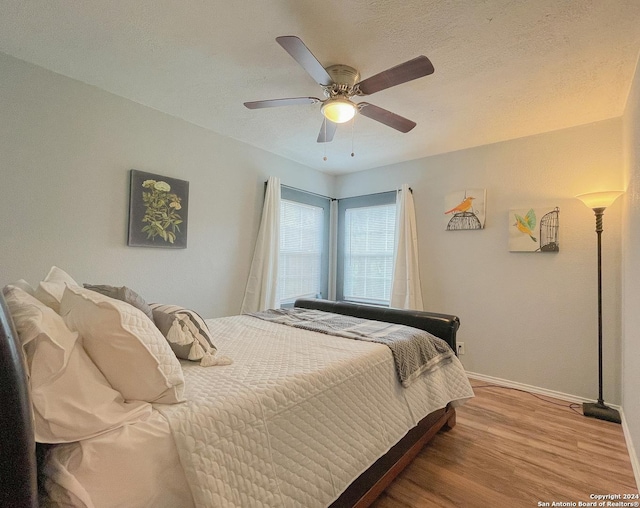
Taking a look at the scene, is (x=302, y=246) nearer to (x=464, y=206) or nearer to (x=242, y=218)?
(x=242, y=218)

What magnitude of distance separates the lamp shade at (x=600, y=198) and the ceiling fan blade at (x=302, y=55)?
85.5 inches

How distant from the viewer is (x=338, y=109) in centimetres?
198

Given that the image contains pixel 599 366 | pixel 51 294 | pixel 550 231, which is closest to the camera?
pixel 51 294

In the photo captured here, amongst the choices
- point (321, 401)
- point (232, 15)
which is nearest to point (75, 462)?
point (321, 401)

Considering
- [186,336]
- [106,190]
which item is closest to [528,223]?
[186,336]

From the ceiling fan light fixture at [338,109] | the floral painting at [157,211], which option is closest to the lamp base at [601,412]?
the ceiling fan light fixture at [338,109]

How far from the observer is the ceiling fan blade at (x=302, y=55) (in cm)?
141

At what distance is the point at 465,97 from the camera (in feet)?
7.62

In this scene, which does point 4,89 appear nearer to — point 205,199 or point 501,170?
point 205,199

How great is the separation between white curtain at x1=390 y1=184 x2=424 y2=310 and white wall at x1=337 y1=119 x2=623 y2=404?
122 millimetres

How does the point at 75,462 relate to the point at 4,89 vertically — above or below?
below

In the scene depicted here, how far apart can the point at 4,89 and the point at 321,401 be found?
8.66 ft

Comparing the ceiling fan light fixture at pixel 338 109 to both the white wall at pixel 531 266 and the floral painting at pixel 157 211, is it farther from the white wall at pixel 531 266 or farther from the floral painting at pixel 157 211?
the white wall at pixel 531 266

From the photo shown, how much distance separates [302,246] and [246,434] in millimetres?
3144
